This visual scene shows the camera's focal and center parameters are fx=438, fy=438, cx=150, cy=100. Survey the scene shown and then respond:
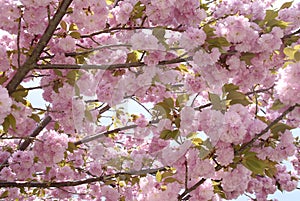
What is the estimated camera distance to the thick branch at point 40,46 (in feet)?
11.0

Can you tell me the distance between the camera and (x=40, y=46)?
3457mm

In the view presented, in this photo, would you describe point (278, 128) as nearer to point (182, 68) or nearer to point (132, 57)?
point (182, 68)

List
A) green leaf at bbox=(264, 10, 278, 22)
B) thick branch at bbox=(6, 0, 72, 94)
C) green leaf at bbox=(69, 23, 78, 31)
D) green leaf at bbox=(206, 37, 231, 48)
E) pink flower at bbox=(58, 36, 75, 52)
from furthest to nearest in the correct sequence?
green leaf at bbox=(69, 23, 78, 31), pink flower at bbox=(58, 36, 75, 52), green leaf at bbox=(264, 10, 278, 22), thick branch at bbox=(6, 0, 72, 94), green leaf at bbox=(206, 37, 231, 48)

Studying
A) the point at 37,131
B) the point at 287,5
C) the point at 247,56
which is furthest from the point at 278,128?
the point at 37,131

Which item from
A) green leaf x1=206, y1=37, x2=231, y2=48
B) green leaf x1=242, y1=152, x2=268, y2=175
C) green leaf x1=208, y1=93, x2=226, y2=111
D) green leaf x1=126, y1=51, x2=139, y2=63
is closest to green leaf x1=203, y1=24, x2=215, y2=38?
green leaf x1=206, y1=37, x2=231, y2=48

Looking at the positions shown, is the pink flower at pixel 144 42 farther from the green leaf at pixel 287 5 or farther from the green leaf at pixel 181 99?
the green leaf at pixel 287 5

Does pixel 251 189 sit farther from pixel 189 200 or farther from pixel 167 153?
pixel 167 153

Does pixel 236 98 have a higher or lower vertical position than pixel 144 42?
lower

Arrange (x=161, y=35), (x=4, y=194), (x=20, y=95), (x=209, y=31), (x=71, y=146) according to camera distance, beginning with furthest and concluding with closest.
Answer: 1. (x=4, y=194)
2. (x=71, y=146)
3. (x=20, y=95)
4. (x=209, y=31)
5. (x=161, y=35)

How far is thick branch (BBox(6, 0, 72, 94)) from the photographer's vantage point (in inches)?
132

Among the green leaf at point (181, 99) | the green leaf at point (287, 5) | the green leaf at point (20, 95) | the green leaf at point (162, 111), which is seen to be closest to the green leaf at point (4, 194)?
the green leaf at point (20, 95)

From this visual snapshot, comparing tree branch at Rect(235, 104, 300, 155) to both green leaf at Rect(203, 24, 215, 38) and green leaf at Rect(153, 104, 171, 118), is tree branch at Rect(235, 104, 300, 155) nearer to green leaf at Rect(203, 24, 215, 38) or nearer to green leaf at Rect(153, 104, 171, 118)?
green leaf at Rect(153, 104, 171, 118)

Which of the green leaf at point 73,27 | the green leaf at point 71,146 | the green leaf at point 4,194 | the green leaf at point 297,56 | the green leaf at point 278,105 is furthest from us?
the green leaf at point 4,194

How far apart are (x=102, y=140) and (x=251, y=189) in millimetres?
1830
